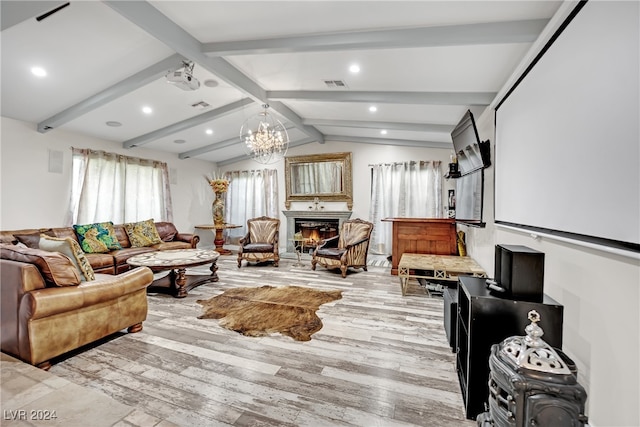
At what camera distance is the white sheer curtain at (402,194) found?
19.4ft

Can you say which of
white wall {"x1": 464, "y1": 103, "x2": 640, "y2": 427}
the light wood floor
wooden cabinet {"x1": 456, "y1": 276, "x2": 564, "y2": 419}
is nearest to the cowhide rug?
the light wood floor

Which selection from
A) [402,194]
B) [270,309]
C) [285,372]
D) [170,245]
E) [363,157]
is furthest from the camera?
[363,157]

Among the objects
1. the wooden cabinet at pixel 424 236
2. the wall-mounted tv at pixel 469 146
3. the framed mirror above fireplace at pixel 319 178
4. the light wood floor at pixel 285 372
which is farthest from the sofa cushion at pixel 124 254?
the wall-mounted tv at pixel 469 146

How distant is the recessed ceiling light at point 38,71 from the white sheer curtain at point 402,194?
5.57m

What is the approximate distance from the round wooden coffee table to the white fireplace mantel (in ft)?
8.53

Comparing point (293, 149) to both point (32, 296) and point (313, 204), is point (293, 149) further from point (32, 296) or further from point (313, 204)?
point (32, 296)

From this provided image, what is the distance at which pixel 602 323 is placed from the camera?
4.31ft

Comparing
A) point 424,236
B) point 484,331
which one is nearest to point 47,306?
point 484,331

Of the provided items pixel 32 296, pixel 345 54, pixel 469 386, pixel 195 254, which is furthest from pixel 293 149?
pixel 469 386

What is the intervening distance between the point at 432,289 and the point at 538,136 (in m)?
2.67

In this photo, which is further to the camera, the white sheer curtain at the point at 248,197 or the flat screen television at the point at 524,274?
the white sheer curtain at the point at 248,197

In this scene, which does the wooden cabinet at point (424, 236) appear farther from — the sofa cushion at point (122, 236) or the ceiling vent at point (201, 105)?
the sofa cushion at point (122, 236)

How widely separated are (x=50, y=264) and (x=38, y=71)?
2.54 meters

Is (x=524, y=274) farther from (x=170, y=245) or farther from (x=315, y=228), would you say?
(x=170, y=245)
